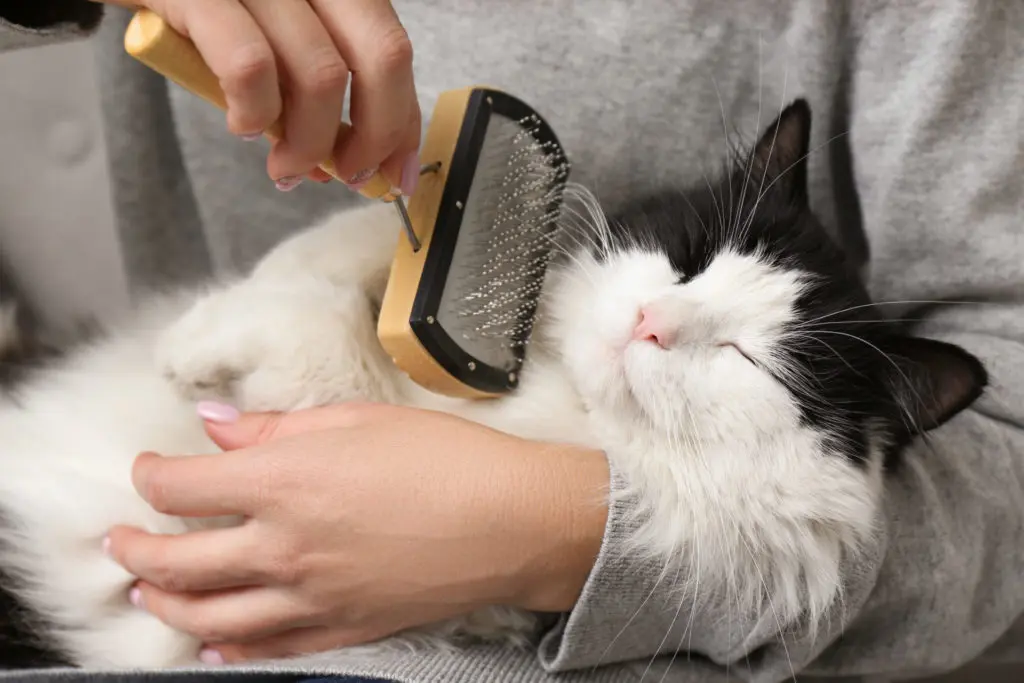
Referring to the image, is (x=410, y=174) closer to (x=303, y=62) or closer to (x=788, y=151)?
(x=303, y=62)

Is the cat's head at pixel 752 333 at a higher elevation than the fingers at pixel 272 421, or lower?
higher

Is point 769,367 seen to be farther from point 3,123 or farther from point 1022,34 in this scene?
point 3,123

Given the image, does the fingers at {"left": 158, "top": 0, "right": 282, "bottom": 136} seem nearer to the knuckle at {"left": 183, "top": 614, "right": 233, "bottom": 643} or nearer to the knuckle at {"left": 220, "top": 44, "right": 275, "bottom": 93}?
the knuckle at {"left": 220, "top": 44, "right": 275, "bottom": 93}

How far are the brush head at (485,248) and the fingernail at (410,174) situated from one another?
36 mm

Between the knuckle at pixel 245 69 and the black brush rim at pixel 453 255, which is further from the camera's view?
the black brush rim at pixel 453 255

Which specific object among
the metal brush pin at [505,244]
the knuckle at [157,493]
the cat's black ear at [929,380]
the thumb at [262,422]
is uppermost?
the metal brush pin at [505,244]

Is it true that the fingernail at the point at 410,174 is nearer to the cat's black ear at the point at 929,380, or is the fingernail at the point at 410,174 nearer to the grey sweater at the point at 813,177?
the grey sweater at the point at 813,177

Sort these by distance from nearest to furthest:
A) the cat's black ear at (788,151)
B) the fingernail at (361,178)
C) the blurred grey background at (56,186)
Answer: the fingernail at (361,178) < the cat's black ear at (788,151) < the blurred grey background at (56,186)

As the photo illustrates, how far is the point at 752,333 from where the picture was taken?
32.6 inches

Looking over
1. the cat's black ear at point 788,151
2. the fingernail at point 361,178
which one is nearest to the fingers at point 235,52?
the fingernail at point 361,178

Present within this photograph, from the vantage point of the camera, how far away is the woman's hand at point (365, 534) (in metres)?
0.78

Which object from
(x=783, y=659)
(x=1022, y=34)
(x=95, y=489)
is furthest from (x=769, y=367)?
(x=95, y=489)

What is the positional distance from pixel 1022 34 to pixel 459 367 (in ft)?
2.80

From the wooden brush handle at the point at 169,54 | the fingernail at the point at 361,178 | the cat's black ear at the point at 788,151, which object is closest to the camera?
the wooden brush handle at the point at 169,54
